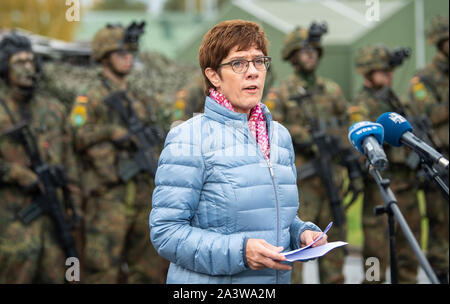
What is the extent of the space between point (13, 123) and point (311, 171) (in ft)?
9.31

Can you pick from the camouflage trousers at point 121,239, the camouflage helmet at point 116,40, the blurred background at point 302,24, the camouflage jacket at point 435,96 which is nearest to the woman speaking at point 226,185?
the blurred background at point 302,24

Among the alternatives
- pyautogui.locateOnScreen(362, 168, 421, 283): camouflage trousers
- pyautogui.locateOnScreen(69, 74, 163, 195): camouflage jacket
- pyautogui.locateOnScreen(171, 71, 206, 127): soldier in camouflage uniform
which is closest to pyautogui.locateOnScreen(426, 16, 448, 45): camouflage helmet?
pyautogui.locateOnScreen(362, 168, 421, 283): camouflage trousers

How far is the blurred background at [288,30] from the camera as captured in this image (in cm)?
881

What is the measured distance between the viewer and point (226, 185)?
243 cm

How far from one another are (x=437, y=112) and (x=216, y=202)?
466 centimetres

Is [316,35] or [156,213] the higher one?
[316,35]

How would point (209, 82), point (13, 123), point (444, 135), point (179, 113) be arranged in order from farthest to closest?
1. point (179, 113)
2. point (444, 135)
3. point (13, 123)
4. point (209, 82)

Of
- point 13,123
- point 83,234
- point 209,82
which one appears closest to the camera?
point 209,82

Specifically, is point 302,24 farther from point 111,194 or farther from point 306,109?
point 111,194

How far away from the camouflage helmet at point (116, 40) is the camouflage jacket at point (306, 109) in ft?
4.78

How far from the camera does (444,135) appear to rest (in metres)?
6.53

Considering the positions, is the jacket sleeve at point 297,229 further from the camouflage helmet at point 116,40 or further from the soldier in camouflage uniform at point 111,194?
the camouflage helmet at point 116,40

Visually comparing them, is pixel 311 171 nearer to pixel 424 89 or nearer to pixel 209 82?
pixel 424 89
